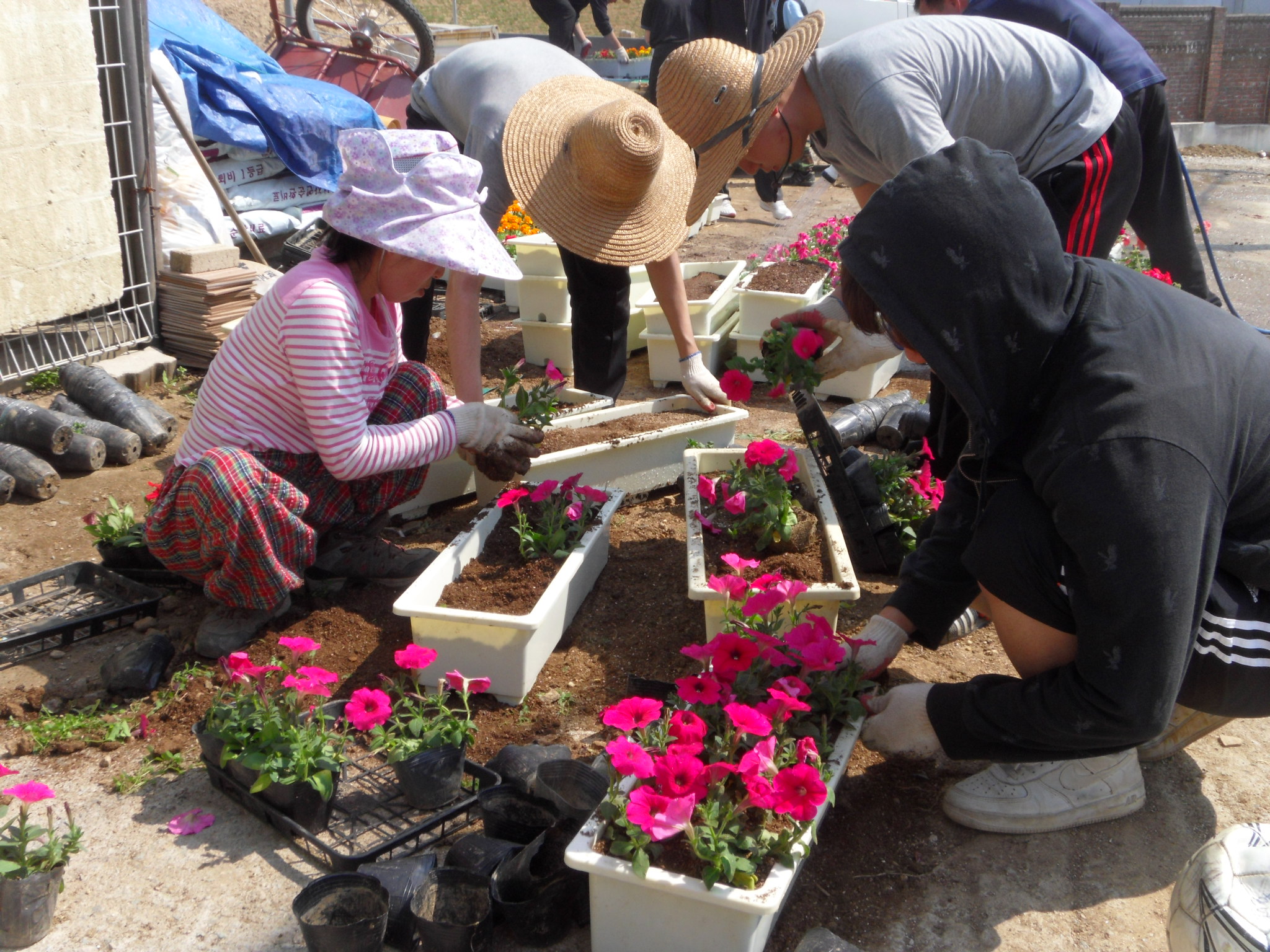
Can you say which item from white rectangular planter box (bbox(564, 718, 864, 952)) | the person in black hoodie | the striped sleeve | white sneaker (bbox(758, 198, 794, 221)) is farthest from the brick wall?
white rectangular planter box (bbox(564, 718, 864, 952))

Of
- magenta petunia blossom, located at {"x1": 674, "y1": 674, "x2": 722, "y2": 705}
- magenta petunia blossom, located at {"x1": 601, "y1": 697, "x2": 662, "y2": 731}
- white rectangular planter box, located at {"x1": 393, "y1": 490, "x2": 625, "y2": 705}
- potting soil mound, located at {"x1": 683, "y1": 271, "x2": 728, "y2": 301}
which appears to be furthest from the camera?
potting soil mound, located at {"x1": 683, "y1": 271, "x2": 728, "y2": 301}

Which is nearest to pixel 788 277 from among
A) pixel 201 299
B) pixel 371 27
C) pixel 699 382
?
pixel 699 382

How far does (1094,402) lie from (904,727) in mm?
743

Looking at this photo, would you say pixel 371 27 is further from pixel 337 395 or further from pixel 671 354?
pixel 337 395

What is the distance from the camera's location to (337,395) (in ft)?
7.78

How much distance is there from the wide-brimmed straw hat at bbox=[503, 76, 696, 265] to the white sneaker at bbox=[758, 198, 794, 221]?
4995 millimetres

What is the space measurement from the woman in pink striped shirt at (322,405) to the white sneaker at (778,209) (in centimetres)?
569

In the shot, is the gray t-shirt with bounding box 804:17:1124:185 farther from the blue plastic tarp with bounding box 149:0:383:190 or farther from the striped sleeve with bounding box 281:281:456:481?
the blue plastic tarp with bounding box 149:0:383:190

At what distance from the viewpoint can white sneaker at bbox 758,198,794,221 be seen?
7.89m

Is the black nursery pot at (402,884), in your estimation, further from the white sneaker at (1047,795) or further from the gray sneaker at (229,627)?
the white sneaker at (1047,795)

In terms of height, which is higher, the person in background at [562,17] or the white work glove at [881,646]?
the person in background at [562,17]

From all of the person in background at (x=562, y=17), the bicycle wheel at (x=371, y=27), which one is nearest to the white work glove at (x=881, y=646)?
the bicycle wheel at (x=371, y=27)

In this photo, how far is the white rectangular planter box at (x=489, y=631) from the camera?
7.40 ft

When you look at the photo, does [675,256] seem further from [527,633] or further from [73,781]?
[73,781]
